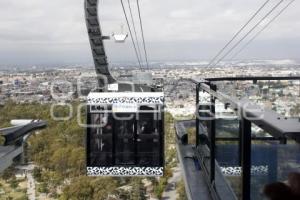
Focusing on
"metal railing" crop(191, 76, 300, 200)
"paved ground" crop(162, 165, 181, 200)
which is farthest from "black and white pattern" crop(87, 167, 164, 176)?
"paved ground" crop(162, 165, 181, 200)

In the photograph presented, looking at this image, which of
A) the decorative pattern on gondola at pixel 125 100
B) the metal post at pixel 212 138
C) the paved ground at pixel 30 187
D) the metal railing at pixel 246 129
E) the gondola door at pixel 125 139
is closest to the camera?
the metal railing at pixel 246 129

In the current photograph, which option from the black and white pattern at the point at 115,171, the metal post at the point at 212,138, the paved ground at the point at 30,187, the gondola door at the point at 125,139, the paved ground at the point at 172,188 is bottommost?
the paved ground at the point at 30,187

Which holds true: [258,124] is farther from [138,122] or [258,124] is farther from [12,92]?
[12,92]

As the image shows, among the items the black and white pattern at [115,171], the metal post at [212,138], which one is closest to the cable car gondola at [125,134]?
the black and white pattern at [115,171]

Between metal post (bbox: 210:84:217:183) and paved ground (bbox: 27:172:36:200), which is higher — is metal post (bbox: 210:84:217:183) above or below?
above

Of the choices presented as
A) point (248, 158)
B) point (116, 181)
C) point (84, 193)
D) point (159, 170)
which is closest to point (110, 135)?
point (159, 170)

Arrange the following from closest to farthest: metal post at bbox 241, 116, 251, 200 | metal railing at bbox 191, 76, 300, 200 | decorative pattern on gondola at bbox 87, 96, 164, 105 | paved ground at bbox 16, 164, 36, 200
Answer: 1. metal railing at bbox 191, 76, 300, 200
2. metal post at bbox 241, 116, 251, 200
3. decorative pattern on gondola at bbox 87, 96, 164, 105
4. paved ground at bbox 16, 164, 36, 200

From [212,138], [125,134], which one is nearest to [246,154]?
[212,138]

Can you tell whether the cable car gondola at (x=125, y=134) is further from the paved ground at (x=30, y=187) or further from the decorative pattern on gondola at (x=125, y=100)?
the paved ground at (x=30, y=187)

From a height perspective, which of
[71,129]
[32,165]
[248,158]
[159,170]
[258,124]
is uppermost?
[258,124]

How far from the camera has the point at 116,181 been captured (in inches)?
1297

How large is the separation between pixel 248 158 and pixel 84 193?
2937cm

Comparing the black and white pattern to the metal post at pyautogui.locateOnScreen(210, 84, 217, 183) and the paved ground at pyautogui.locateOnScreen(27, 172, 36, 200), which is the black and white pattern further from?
the paved ground at pyautogui.locateOnScreen(27, 172, 36, 200)

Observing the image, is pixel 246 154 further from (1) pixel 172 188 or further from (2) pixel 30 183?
(2) pixel 30 183
